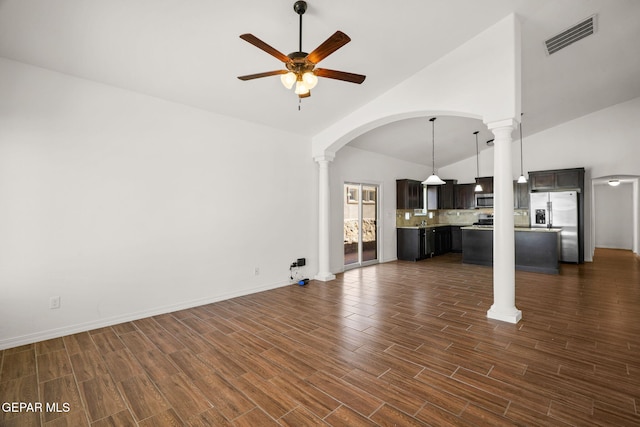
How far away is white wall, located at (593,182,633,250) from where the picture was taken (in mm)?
9961

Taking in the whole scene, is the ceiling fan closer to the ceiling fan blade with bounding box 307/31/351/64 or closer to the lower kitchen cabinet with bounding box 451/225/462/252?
the ceiling fan blade with bounding box 307/31/351/64

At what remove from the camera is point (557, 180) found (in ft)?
25.3

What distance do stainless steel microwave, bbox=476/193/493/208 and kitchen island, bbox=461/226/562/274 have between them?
2.18 m

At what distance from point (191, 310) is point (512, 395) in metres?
3.84

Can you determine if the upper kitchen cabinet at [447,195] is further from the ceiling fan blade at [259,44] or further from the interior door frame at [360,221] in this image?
the ceiling fan blade at [259,44]

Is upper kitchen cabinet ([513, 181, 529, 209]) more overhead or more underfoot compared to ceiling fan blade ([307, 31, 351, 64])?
more underfoot

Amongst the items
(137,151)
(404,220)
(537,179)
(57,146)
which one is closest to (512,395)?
(137,151)

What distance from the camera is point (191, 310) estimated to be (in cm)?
424

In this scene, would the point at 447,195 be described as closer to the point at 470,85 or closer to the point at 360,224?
the point at 360,224

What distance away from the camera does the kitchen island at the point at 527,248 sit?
251 inches

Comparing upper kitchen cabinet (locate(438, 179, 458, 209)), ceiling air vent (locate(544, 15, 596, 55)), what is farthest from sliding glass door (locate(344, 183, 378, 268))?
Answer: ceiling air vent (locate(544, 15, 596, 55))

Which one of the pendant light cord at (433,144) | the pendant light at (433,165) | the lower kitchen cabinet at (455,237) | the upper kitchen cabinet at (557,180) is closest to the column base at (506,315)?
the pendant light at (433,165)

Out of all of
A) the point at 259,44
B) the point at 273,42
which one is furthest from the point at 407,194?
the point at 259,44

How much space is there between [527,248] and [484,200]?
2.88 meters
